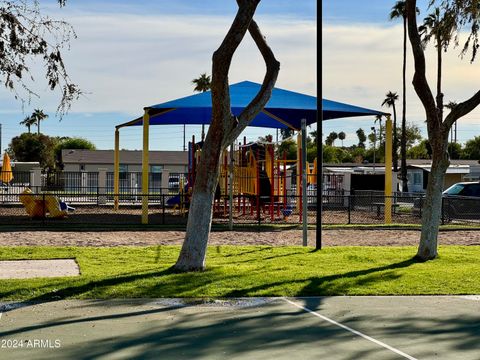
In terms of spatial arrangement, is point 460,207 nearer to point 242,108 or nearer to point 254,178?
point 254,178

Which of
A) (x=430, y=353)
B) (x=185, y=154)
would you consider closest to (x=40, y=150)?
(x=185, y=154)

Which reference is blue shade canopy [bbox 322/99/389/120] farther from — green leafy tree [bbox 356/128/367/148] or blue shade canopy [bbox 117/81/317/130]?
green leafy tree [bbox 356/128/367/148]

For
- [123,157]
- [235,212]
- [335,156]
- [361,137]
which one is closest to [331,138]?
[361,137]

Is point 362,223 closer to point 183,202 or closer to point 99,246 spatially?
point 183,202

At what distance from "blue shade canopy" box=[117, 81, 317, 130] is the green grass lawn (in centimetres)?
991

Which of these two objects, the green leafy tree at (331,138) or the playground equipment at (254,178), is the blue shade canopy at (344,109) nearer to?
the playground equipment at (254,178)

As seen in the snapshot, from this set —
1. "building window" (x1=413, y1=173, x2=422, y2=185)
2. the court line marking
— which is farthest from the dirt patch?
"building window" (x1=413, y1=173, x2=422, y2=185)

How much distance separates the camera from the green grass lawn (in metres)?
11.1

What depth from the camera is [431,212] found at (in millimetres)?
14898

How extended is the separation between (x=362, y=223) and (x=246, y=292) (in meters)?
15.0

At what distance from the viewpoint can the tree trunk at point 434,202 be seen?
14.9 meters

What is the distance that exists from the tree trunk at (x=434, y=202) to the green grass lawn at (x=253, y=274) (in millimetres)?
372

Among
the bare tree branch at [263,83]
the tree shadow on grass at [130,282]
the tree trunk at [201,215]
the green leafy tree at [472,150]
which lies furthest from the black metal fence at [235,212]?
the green leafy tree at [472,150]

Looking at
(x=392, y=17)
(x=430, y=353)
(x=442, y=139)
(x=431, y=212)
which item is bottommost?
(x=430, y=353)
